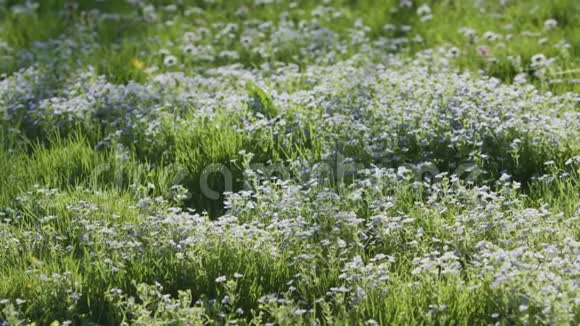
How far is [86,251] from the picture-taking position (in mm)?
4652

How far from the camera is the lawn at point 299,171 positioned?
4266mm

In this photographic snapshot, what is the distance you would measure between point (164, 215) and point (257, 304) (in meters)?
1.01

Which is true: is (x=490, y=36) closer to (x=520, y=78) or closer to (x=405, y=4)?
(x=520, y=78)

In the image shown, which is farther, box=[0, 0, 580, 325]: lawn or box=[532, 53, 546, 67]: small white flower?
box=[532, 53, 546, 67]: small white flower

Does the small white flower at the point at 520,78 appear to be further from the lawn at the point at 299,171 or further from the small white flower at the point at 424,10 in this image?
the small white flower at the point at 424,10

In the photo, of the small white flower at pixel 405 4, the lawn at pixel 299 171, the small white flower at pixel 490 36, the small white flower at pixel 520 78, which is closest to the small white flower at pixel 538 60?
the lawn at pixel 299 171

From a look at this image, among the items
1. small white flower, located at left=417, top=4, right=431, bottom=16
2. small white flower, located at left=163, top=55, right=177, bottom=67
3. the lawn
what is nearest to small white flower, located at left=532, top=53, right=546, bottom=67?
the lawn

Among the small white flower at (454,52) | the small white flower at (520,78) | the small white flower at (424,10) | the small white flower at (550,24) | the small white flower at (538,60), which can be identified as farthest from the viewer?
the small white flower at (424,10)

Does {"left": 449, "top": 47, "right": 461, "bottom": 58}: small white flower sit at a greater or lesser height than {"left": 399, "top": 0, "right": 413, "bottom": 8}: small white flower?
lesser

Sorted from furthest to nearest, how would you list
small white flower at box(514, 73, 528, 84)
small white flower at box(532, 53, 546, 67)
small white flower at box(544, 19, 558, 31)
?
small white flower at box(544, 19, 558, 31), small white flower at box(532, 53, 546, 67), small white flower at box(514, 73, 528, 84)

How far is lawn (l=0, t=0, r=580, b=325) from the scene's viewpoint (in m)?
4.27

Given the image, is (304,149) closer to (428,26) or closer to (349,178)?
(349,178)

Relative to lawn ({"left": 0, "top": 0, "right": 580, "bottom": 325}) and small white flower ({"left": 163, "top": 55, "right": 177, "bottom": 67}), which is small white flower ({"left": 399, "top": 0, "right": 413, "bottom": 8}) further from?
small white flower ({"left": 163, "top": 55, "right": 177, "bottom": 67})

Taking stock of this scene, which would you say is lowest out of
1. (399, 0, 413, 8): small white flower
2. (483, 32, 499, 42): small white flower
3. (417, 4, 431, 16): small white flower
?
(483, 32, 499, 42): small white flower
